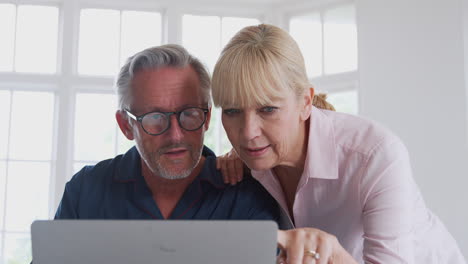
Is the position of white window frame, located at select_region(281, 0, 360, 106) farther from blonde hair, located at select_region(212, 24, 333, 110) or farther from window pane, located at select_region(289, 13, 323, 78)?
blonde hair, located at select_region(212, 24, 333, 110)

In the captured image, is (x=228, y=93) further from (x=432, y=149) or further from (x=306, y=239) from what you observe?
(x=432, y=149)

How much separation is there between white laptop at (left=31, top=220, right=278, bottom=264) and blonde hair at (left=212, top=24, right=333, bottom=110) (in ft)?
1.96

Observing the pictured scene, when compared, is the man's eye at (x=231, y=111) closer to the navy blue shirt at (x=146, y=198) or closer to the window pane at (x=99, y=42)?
the navy blue shirt at (x=146, y=198)

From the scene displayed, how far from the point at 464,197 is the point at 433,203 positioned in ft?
0.77

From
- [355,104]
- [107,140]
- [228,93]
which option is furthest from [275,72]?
[107,140]

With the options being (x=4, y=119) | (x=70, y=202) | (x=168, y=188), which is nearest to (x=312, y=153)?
(x=168, y=188)

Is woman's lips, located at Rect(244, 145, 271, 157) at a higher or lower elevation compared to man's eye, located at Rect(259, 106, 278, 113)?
lower

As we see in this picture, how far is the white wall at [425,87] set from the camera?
4105mm

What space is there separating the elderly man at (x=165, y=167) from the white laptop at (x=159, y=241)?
0.80 metres

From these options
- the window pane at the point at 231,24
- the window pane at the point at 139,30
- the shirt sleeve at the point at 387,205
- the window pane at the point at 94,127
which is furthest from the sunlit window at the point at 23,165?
the shirt sleeve at the point at 387,205

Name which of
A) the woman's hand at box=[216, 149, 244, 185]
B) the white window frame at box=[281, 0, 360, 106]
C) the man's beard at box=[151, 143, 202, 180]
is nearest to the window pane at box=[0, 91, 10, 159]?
the white window frame at box=[281, 0, 360, 106]

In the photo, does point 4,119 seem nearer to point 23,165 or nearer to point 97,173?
point 23,165

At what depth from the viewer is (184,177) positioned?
178 centimetres

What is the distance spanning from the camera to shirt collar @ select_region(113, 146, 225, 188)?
1.82m
